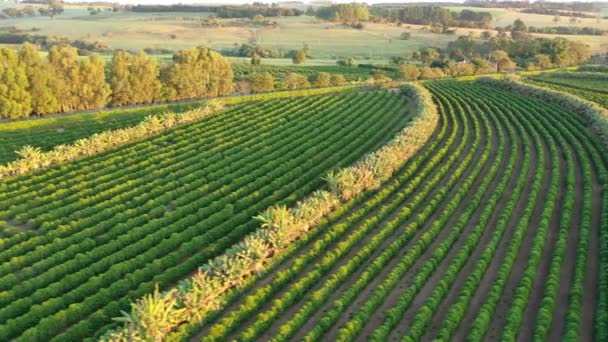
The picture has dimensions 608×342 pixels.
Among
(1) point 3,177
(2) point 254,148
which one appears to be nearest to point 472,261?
(2) point 254,148

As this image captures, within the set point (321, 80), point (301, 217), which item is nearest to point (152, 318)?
point (301, 217)

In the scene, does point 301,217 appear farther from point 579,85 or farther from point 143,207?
point 579,85

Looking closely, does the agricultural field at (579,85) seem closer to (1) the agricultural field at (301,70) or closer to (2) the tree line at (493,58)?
(2) the tree line at (493,58)

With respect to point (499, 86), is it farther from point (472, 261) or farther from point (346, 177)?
point (472, 261)

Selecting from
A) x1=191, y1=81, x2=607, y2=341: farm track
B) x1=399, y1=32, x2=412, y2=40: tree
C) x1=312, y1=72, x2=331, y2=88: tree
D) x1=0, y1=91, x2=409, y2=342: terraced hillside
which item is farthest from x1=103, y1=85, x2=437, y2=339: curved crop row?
x1=399, y1=32, x2=412, y2=40: tree

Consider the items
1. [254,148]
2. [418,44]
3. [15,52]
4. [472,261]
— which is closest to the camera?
[472,261]

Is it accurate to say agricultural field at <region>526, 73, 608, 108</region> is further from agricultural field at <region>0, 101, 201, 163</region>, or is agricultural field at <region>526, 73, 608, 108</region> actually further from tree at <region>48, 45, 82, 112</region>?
tree at <region>48, 45, 82, 112</region>

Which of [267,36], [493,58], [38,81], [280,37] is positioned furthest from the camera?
[267,36]
